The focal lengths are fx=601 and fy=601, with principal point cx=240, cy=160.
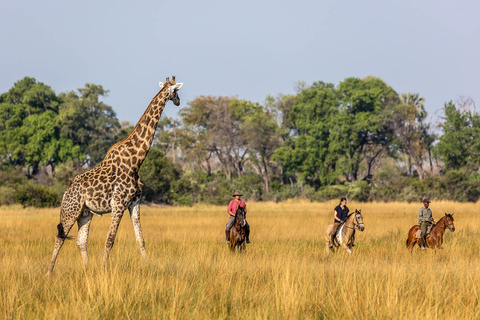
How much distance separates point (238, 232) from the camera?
14.1 metres

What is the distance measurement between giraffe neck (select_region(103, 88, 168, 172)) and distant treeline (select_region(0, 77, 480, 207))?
127ft

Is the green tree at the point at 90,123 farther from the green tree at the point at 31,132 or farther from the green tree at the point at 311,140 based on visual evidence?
the green tree at the point at 311,140

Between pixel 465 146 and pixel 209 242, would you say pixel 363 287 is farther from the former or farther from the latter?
pixel 465 146

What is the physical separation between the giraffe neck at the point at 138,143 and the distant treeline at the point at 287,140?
38.7 m

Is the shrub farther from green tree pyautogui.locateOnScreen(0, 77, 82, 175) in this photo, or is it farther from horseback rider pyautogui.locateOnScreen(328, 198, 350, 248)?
horseback rider pyautogui.locateOnScreen(328, 198, 350, 248)

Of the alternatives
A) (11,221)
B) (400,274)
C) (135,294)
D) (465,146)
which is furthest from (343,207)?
(465,146)

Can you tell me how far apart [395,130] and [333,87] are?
8.32m

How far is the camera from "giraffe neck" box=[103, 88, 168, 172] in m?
10.8

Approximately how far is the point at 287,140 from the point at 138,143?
165 feet

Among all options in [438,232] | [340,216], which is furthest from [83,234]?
[438,232]

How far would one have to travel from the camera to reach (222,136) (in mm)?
61125

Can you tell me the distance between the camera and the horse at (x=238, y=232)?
14.1 metres

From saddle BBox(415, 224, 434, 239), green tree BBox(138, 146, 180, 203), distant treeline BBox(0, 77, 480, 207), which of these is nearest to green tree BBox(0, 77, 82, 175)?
distant treeline BBox(0, 77, 480, 207)

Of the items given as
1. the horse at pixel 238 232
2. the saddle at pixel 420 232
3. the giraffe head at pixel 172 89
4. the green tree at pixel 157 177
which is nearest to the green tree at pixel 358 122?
the green tree at pixel 157 177
